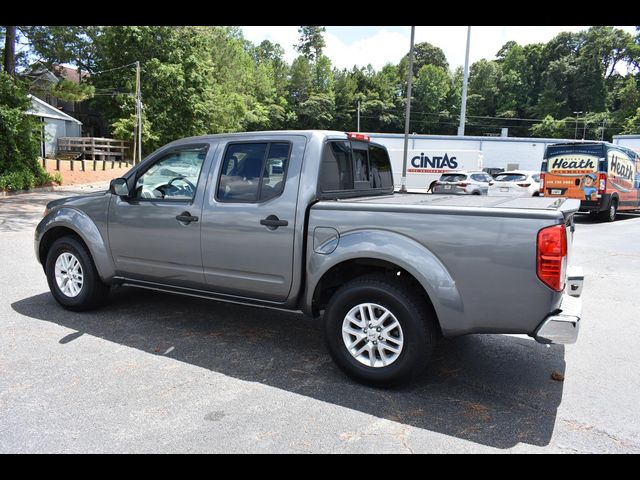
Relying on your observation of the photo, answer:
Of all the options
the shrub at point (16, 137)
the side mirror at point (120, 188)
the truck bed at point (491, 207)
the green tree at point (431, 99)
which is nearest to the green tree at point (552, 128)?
the green tree at point (431, 99)

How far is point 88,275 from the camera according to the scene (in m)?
5.12

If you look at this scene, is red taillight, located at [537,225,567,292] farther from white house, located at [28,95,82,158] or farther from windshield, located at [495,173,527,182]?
white house, located at [28,95,82,158]

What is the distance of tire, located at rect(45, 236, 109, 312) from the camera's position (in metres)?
5.14

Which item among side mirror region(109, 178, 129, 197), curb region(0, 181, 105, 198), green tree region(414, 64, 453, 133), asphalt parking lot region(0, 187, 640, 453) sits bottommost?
asphalt parking lot region(0, 187, 640, 453)

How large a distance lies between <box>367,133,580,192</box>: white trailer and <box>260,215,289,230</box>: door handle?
23.1 meters

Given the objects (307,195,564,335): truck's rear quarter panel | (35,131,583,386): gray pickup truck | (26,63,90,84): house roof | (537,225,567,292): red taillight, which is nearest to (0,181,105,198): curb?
(26,63,90,84): house roof

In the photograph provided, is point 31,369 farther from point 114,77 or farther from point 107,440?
point 114,77

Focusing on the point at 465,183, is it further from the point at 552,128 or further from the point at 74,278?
the point at 552,128

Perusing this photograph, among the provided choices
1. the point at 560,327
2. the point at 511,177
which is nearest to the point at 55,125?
the point at 511,177

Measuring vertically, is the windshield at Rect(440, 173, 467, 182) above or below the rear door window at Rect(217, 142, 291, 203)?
above

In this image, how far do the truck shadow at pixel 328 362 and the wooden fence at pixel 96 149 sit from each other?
2827 cm

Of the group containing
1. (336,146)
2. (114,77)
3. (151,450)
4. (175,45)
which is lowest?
(151,450)

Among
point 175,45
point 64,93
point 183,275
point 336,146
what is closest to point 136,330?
point 183,275
